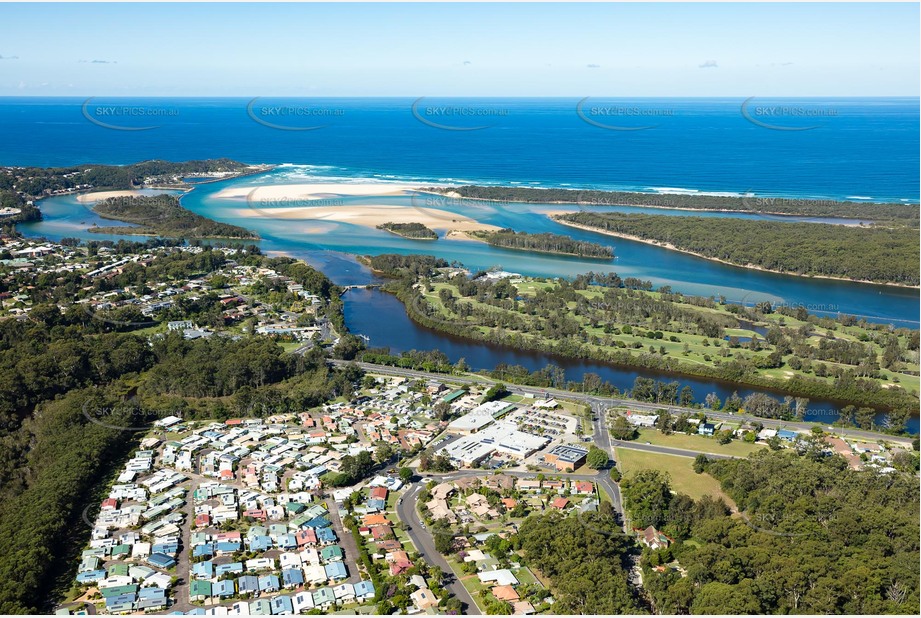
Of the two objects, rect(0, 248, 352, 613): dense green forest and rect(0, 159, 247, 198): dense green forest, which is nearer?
rect(0, 248, 352, 613): dense green forest

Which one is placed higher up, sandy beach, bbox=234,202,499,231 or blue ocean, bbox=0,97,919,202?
blue ocean, bbox=0,97,919,202

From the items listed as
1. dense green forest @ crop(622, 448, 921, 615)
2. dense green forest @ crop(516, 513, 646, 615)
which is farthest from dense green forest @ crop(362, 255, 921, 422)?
dense green forest @ crop(516, 513, 646, 615)

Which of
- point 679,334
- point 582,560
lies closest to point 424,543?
point 582,560

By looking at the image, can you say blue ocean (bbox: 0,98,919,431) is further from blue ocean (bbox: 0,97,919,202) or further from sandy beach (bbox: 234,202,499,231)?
→ sandy beach (bbox: 234,202,499,231)

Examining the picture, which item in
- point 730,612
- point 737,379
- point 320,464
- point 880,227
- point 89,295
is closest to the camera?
point 730,612

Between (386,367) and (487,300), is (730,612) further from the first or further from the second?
(487,300)

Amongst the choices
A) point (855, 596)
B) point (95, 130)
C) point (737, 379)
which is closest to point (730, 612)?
point (855, 596)
